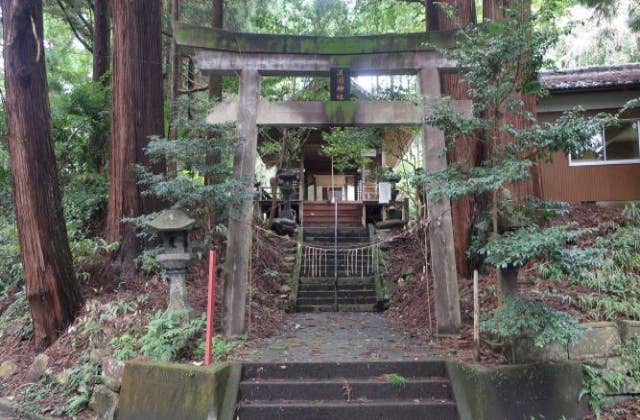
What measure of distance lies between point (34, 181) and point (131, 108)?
1883 mm

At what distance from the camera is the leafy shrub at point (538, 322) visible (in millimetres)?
3918

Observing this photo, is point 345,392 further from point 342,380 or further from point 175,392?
point 175,392

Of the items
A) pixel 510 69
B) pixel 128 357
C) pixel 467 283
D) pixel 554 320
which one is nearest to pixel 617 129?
pixel 467 283

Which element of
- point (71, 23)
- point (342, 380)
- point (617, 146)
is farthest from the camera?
point (617, 146)

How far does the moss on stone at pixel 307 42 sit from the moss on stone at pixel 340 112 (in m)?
0.62

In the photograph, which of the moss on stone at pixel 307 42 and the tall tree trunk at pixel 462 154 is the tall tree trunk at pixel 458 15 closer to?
the tall tree trunk at pixel 462 154

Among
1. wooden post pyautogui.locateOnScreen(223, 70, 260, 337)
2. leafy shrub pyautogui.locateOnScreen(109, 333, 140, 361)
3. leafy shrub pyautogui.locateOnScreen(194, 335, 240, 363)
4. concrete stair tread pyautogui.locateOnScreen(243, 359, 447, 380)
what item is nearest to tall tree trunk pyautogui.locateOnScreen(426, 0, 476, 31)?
wooden post pyautogui.locateOnScreen(223, 70, 260, 337)

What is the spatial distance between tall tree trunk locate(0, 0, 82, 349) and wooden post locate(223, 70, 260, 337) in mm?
2208

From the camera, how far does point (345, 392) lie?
4691 mm

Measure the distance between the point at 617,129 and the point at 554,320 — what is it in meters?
10.9

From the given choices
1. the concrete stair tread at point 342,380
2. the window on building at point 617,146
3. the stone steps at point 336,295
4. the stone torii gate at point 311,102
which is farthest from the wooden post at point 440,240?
the window on building at point 617,146

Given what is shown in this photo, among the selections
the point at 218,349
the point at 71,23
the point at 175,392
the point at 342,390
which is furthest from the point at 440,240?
the point at 71,23

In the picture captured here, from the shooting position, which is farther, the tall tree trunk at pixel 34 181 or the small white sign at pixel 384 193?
the small white sign at pixel 384 193

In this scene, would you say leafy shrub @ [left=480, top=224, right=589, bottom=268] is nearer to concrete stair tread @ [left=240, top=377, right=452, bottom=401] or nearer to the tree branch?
concrete stair tread @ [left=240, top=377, right=452, bottom=401]
